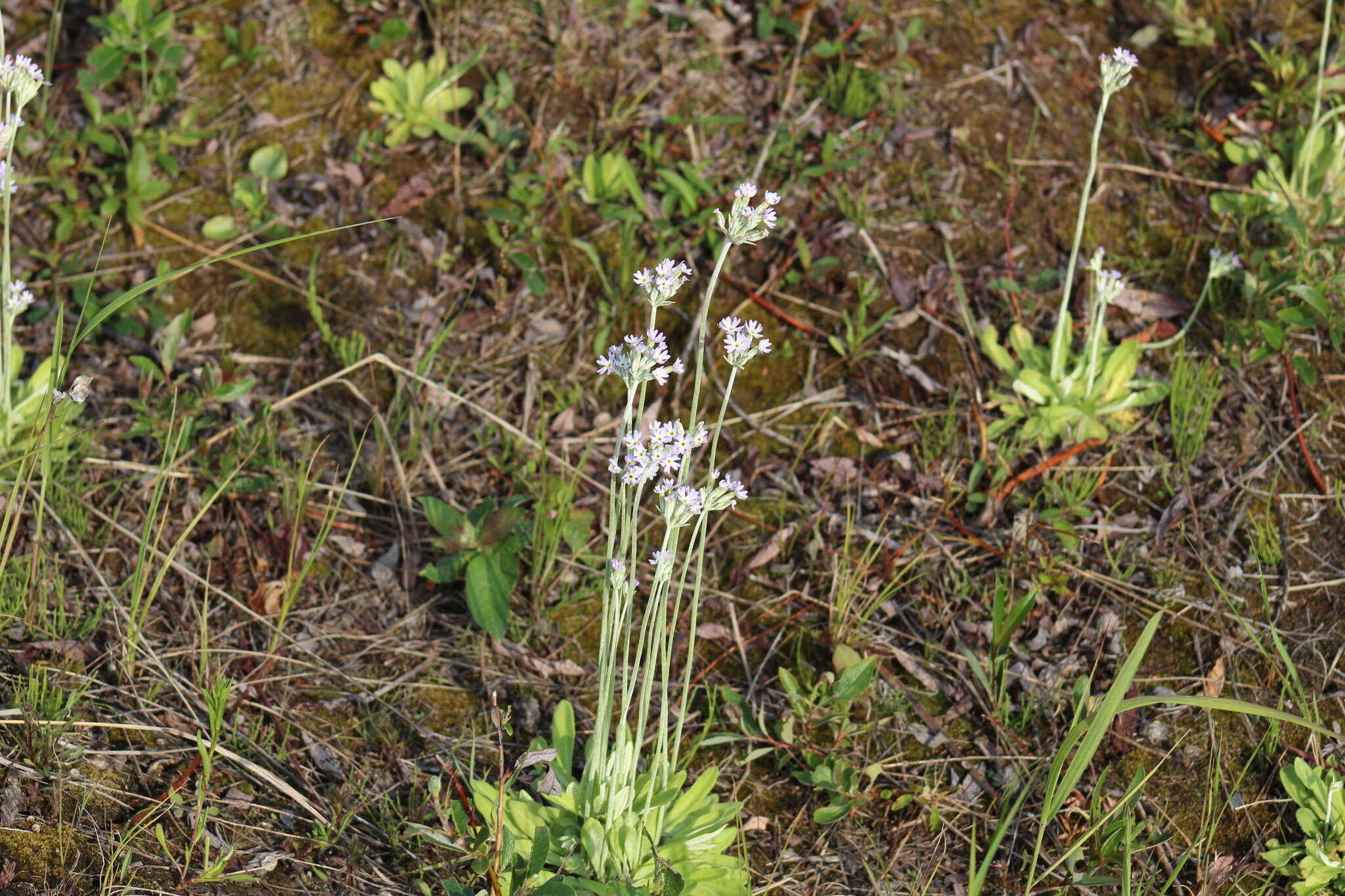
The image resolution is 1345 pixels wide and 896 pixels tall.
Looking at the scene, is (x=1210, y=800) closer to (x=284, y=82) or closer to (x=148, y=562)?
(x=148, y=562)

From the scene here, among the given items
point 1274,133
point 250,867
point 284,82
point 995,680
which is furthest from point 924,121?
point 250,867

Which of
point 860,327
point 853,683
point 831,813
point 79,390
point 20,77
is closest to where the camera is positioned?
point 79,390

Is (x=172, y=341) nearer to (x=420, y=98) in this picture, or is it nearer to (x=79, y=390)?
(x=79, y=390)

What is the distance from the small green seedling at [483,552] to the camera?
2.83 meters

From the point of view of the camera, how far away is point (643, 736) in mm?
2363

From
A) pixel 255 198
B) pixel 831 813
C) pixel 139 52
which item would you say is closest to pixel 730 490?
pixel 831 813

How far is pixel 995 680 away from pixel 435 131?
2738 millimetres

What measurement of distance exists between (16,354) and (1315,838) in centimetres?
357

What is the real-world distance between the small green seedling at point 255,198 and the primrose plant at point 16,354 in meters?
0.67

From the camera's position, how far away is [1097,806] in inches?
97.2

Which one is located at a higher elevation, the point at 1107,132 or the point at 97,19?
the point at 97,19

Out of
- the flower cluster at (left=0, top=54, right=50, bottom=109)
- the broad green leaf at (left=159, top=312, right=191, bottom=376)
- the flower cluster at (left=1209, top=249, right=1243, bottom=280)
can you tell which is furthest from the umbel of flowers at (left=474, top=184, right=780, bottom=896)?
the flower cluster at (left=1209, top=249, right=1243, bottom=280)

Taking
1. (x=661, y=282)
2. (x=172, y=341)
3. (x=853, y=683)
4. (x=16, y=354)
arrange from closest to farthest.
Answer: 1. (x=661, y=282)
2. (x=853, y=683)
3. (x=16, y=354)
4. (x=172, y=341)

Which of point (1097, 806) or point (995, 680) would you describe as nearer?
point (1097, 806)
